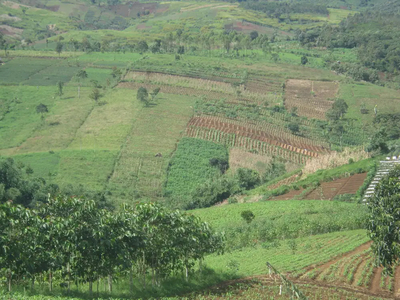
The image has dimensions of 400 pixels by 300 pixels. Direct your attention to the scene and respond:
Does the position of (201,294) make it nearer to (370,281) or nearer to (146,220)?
(146,220)

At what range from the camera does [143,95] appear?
344 feet

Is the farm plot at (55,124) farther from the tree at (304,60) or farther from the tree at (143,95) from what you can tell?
the tree at (304,60)

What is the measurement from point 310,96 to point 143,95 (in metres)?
36.3

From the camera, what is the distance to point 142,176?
7656 cm

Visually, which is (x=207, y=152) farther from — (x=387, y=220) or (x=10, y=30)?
(x=10, y=30)

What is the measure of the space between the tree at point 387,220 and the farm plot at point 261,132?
59084mm

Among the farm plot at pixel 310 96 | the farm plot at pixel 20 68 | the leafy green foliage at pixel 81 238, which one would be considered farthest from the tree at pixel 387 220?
the farm plot at pixel 20 68

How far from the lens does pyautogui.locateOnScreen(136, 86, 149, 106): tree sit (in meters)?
104

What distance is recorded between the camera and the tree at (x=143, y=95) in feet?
341

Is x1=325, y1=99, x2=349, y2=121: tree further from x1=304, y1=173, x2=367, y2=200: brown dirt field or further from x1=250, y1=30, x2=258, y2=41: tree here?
x1=250, y1=30, x2=258, y2=41: tree

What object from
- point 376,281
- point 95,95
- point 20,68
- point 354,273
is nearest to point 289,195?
point 354,273

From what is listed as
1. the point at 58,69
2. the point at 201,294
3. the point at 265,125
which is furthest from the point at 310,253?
the point at 58,69

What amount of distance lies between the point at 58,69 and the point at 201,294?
10653cm

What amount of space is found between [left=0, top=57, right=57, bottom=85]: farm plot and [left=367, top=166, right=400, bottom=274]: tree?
→ 328 ft
